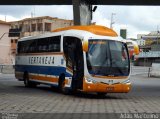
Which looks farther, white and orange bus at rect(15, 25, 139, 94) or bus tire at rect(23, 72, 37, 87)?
bus tire at rect(23, 72, 37, 87)

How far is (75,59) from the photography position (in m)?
23.6

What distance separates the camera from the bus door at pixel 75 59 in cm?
2302

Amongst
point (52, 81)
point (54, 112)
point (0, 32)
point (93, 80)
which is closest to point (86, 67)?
point (93, 80)

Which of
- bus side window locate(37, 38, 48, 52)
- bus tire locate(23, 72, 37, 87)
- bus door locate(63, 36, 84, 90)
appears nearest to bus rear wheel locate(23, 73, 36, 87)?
bus tire locate(23, 72, 37, 87)

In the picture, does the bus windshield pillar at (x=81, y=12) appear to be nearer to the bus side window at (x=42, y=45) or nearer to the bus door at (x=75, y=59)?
the bus side window at (x=42, y=45)

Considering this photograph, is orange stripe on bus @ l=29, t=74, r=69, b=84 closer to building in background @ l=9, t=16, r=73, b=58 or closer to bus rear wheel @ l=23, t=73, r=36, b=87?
bus rear wheel @ l=23, t=73, r=36, b=87

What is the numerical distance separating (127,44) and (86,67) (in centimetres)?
258

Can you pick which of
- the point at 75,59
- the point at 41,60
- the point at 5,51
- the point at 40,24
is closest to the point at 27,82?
the point at 41,60

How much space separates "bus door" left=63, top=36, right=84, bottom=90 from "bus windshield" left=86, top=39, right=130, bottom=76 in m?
0.56

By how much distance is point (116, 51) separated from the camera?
74.7ft

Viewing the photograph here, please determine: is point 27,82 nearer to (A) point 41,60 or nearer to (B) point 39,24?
(A) point 41,60

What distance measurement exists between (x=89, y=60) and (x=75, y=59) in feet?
4.10

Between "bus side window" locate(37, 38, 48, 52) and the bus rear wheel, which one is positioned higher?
"bus side window" locate(37, 38, 48, 52)

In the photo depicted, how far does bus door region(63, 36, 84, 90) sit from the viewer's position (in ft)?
75.5
